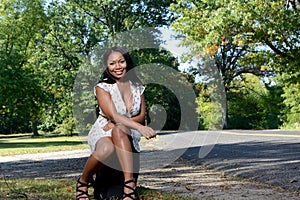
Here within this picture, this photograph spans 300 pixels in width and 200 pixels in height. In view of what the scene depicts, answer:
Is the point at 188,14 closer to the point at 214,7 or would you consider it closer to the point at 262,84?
the point at 214,7

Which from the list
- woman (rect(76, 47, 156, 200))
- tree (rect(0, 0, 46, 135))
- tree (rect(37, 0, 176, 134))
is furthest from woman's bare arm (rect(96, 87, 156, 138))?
tree (rect(0, 0, 46, 135))

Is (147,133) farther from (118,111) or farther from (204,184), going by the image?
(204,184)

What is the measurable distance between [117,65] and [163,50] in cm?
1553

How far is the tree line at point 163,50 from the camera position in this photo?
14844 millimetres

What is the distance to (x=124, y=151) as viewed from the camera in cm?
373

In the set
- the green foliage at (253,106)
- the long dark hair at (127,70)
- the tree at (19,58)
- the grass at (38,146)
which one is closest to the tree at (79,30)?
the tree at (19,58)

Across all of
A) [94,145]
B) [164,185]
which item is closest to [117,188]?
[94,145]

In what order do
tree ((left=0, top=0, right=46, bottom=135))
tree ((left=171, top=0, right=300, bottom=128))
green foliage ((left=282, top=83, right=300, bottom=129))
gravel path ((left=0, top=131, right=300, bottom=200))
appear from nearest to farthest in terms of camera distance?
gravel path ((left=0, top=131, right=300, bottom=200))
tree ((left=171, top=0, right=300, bottom=128))
tree ((left=0, top=0, right=46, bottom=135))
green foliage ((left=282, top=83, right=300, bottom=129))

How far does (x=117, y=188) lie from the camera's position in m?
4.22

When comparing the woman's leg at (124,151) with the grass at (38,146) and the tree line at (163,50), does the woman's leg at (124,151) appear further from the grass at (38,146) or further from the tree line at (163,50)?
the grass at (38,146)

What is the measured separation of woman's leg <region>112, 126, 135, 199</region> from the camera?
3.73 metres

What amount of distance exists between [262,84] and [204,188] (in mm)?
34948

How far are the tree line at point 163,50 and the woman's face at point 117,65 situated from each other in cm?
1048

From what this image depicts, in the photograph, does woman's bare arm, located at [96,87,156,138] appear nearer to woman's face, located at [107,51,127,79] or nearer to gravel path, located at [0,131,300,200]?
woman's face, located at [107,51,127,79]
